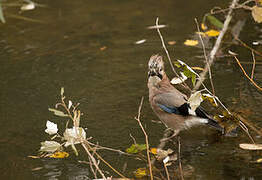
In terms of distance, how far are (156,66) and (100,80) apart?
1132 mm

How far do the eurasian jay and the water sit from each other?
0.49 feet

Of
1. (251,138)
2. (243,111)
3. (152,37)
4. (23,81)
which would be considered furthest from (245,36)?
(23,81)

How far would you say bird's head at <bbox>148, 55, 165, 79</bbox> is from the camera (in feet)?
11.9

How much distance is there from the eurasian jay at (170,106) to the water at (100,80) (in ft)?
0.49

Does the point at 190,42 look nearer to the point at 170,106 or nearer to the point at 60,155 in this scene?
the point at 170,106

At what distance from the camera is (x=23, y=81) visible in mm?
4781

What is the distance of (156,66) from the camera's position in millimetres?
3688

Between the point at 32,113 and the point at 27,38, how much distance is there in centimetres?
179

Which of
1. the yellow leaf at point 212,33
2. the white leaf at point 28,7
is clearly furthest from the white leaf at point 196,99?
the white leaf at point 28,7

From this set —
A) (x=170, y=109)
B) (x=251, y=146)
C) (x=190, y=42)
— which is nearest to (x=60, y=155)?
(x=170, y=109)

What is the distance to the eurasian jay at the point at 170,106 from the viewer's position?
3648mm

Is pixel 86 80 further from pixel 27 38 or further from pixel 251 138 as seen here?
pixel 251 138

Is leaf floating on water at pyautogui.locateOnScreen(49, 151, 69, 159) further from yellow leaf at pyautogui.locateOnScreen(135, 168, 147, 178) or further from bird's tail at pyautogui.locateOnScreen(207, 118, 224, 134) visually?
bird's tail at pyautogui.locateOnScreen(207, 118, 224, 134)

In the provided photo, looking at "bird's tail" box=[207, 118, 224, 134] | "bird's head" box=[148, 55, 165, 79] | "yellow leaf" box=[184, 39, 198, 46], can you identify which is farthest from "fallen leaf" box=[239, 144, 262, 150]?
"yellow leaf" box=[184, 39, 198, 46]
